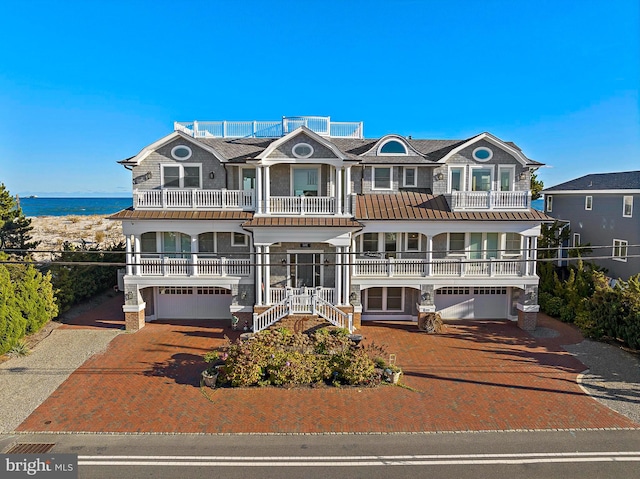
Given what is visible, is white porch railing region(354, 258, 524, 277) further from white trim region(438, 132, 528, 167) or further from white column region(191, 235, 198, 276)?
white column region(191, 235, 198, 276)

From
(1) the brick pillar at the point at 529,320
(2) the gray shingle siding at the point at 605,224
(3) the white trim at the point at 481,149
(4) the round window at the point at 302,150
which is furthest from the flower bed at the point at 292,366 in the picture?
(2) the gray shingle siding at the point at 605,224

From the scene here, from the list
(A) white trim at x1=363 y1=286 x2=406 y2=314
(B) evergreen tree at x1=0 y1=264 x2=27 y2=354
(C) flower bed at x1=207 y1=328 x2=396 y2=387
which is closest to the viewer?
(C) flower bed at x1=207 y1=328 x2=396 y2=387

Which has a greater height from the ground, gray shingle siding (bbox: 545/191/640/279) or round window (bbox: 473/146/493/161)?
round window (bbox: 473/146/493/161)

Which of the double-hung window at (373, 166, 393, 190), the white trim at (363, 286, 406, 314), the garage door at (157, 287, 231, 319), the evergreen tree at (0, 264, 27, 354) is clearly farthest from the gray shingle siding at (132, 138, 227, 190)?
the white trim at (363, 286, 406, 314)

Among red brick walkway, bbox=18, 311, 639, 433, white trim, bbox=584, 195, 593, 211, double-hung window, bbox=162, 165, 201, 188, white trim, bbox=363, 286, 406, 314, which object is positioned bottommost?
red brick walkway, bbox=18, 311, 639, 433

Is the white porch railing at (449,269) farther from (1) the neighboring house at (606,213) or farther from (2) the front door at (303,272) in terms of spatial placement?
(1) the neighboring house at (606,213)

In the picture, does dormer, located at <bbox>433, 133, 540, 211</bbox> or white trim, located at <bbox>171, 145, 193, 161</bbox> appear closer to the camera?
white trim, located at <bbox>171, 145, 193, 161</bbox>

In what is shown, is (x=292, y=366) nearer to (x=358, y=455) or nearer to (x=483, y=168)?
(x=358, y=455)
